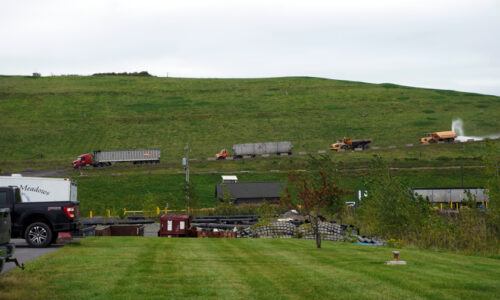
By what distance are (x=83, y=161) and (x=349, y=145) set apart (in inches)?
1308

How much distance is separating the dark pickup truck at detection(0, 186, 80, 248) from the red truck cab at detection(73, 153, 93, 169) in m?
66.3

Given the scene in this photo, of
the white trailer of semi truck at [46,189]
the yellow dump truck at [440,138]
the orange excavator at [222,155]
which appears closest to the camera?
the white trailer of semi truck at [46,189]

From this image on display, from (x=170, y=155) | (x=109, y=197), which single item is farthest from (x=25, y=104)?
(x=109, y=197)

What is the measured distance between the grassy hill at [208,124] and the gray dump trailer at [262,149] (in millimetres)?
3751

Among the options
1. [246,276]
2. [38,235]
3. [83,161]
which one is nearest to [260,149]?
[83,161]

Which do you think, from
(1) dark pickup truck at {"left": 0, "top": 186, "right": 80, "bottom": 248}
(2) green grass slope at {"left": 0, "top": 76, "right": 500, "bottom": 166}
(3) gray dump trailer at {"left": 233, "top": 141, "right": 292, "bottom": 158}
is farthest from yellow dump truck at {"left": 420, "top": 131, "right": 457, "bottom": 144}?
(1) dark pickup truck at {"left": 0, "top": 186, "right": 80, "bottom": 248}

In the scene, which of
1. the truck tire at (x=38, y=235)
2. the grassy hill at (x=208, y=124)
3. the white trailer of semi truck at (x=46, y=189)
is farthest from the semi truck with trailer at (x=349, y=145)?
the truck tire at (x=38, y=235)

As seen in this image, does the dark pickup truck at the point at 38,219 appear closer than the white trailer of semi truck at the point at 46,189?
Yes

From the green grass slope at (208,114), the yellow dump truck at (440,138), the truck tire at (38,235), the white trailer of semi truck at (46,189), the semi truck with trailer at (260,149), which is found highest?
the green grass slope at (208,114)

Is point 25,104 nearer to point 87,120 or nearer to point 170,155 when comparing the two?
point 87,120

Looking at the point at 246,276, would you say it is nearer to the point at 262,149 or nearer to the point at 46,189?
the point at 46,189

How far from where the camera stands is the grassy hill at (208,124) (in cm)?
8425

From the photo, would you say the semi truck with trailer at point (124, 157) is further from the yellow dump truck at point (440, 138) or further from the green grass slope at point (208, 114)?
the yellow dump truck at point (440, 138)

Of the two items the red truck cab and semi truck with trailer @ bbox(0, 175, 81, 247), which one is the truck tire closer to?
semi truck with trailer @ bbox(0, 175, 81, 247)
